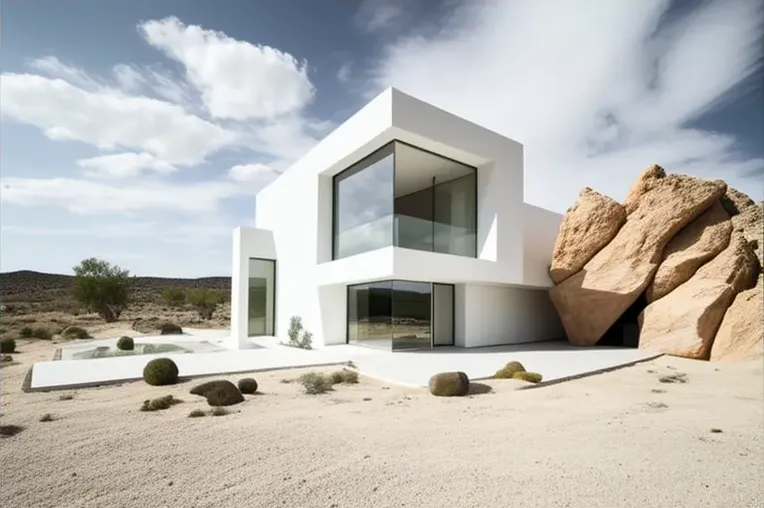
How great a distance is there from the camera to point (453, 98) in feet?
49.7

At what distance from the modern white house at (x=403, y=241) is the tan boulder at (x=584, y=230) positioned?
1047mm

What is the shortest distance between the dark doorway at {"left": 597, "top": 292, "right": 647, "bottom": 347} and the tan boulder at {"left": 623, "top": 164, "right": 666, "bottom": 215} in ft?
13.0

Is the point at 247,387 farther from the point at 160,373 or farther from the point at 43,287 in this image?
the point at 43,287

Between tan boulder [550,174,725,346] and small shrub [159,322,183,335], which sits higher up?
tan boulder [550,174,725,346]

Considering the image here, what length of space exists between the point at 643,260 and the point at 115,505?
16.4 meters

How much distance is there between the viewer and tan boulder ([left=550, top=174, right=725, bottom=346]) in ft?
49.7

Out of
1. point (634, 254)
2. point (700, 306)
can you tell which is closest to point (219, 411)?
point (700, 306)

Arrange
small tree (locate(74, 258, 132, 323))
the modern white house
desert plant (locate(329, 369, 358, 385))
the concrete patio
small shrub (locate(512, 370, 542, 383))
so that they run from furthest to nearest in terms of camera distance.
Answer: small tree (locate(74, 258, 132, 323)) < the modern white house < the concrete patio < desert plant (locate(329, 369, 358, 385)) < small shrub (locate(512, 370, 542, 383))

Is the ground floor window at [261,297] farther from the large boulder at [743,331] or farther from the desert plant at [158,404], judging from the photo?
the large boulder at [743,331]

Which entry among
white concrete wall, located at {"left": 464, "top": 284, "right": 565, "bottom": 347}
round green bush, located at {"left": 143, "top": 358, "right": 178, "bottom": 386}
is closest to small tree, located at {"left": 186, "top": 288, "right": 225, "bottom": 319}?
white concrete wall, located at {"left": 464, "top": 284, "right": 565, "bottom": 347}

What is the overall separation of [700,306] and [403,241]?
9218 mm

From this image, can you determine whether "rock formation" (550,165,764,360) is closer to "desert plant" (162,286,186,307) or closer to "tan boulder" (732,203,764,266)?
"tan boulder" (732,203,764,266)

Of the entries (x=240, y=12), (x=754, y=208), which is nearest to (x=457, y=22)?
(x=240, y=12)

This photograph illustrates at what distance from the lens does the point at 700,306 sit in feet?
44.0
